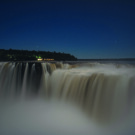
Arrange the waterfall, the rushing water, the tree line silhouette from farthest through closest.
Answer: the tree line silhouette, the waterfall, the rushing water

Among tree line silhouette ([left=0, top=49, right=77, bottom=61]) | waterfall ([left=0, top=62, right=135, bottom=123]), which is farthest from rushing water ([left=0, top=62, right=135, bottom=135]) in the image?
tree line silhouette ([left=0, top=49, right=77, bottom=61])

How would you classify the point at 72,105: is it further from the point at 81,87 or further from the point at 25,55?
the point at 25,55

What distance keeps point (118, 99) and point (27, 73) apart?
23.7 feet

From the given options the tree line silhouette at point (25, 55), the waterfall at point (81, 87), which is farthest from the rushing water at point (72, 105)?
the tree line silhouette at point (25, 55)

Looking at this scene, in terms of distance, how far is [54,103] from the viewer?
7.42m

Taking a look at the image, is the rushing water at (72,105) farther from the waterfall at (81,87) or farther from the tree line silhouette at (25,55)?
the tree line silhouette at (25,55)

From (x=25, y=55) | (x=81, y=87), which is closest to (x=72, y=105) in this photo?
(x=81, y=87)

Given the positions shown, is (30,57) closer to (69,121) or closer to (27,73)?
(27,73)

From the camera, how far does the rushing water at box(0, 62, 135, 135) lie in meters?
4.83

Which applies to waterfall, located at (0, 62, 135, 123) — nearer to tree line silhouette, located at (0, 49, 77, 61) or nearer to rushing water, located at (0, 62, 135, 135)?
rushing water, located at (0, 62, 135, 135)

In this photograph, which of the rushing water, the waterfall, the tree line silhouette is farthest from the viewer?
the tree line silhouette

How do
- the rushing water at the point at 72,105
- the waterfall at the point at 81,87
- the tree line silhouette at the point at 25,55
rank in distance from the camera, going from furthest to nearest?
the tree line silhouette at the point at 25,55, the waterfall at the point at 81,87, the rushing water at the point at 72,105

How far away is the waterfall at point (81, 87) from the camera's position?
4.94 meters

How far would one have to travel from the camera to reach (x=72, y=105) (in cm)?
641
